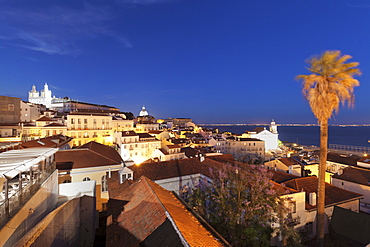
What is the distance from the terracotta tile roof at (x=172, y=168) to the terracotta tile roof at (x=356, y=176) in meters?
16.1

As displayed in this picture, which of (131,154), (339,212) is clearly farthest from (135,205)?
(131,154)

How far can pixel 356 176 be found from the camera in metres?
20.8

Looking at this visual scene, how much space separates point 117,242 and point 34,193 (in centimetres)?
407

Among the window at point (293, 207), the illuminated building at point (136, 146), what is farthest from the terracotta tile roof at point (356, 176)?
the illuminated building at point (136, 146)

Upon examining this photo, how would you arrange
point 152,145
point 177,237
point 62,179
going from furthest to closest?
point 152,145
point 62,179
point 177,237

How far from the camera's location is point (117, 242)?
6.50 m

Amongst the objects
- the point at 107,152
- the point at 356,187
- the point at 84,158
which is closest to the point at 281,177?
the point at 356,187

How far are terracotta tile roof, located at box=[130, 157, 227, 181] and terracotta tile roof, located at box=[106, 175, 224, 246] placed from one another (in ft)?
20.1

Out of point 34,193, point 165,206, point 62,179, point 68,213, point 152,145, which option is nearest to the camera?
point 165,206

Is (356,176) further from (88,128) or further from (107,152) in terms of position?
(88,128)

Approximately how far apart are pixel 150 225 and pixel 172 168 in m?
10.5

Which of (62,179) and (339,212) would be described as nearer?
(339,212)

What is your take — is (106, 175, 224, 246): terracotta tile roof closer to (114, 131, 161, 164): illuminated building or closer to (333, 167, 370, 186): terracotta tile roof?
(333, 167, 370, 186): terracotta tile roof

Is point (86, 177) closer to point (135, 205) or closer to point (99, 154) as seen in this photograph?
point (99, 154)
